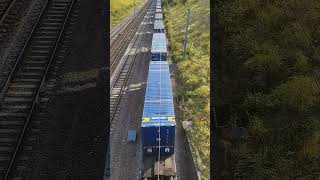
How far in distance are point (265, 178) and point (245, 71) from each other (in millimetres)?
9741

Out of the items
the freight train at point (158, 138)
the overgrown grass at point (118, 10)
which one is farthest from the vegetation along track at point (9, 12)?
the overgrown grass at point (118, 10)

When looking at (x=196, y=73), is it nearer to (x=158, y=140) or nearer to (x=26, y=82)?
(x=158, y=140)

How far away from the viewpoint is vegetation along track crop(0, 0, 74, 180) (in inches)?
672

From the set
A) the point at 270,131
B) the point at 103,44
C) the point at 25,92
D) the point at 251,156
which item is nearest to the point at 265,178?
the point at 251,156

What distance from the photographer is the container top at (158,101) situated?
19.9 meters

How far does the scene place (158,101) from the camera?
22.4 m

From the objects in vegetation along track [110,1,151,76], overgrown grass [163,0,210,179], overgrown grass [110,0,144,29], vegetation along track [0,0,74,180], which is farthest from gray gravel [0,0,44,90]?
overgrown grass [110,0,144,29]

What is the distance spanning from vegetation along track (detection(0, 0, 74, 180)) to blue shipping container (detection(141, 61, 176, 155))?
19.6 ft

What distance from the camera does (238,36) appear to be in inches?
1153

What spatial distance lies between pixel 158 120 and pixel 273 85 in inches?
338

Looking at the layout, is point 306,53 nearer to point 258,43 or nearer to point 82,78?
point 258,43

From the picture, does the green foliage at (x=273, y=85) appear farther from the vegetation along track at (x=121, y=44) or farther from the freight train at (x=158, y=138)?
the vegetation along track at (x=121, y=44)

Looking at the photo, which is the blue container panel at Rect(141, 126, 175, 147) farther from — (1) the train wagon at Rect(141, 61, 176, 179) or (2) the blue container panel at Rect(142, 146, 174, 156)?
(2) the blue container panel at Rect(142, 146, 174, 156)

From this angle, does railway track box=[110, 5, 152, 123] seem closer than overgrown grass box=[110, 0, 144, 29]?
Yes
